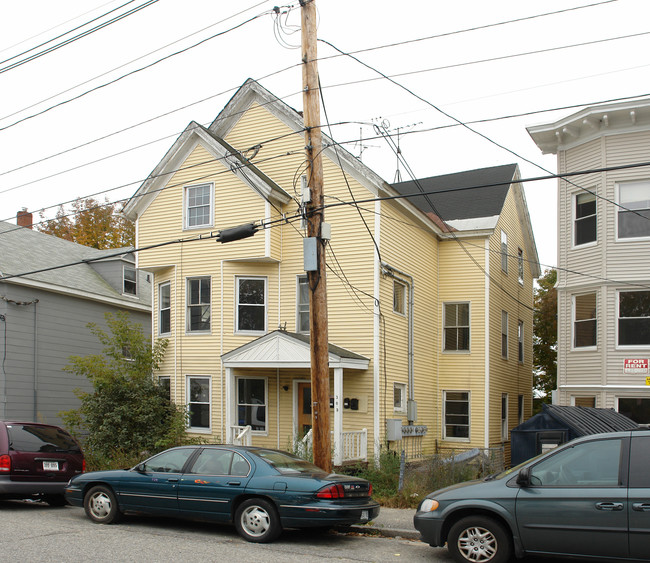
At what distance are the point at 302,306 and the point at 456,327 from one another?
220 inches

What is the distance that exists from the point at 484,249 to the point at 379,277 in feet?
17.6

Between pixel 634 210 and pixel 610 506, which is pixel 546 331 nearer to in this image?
pixel 634 210

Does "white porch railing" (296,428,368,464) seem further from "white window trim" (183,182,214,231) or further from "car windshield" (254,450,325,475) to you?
"white window trim" (183,182,214,231)

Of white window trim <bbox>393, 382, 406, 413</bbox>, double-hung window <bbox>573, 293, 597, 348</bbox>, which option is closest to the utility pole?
white window trim <bbox>393, 382, 406, 413</bbox>

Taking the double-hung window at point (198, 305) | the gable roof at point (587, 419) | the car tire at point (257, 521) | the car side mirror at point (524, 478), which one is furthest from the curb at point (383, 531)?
the double-hung window at point (198, 305)

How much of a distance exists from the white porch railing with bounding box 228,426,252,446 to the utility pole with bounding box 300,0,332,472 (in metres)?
5.55

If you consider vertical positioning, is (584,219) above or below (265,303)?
above

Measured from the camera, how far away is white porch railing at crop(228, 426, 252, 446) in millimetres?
17703

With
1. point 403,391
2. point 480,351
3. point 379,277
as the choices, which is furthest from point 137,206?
point 480,351

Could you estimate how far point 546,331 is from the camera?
34531 millimetres

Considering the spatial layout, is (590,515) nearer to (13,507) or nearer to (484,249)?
(13,507)

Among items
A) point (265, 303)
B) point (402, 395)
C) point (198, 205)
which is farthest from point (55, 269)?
point (402, 395)

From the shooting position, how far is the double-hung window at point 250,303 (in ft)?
63.7

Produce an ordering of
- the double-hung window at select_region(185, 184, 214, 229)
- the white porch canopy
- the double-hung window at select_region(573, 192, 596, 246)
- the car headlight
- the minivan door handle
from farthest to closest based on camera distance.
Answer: the double-hung window at select_region(185, 184, 214, 229), the double-hung window at select_region(573, 192, 596, 246), the white porch canopy, the car headlight, the minivan door handle
